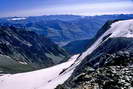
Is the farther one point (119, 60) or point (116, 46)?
point (116, 46)

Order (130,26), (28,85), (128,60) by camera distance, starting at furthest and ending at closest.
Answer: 1. (28,85)
2. (130,26)
3. (128,60)

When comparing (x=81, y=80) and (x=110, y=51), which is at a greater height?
(x=81, y=80)

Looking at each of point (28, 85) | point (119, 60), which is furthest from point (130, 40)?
point (28, 85)

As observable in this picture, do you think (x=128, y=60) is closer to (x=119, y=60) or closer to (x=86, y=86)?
(x=119, y=60)

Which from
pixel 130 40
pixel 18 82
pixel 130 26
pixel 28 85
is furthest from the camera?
pixel 18 82

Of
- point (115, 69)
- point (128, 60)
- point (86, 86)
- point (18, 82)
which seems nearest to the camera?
point (86, 86)

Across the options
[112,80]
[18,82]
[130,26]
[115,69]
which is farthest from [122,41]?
[18,82]

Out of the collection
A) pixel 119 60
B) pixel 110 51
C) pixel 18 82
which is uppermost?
pixel 119 60

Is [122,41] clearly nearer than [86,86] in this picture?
No

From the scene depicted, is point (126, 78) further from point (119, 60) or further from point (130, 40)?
point (130, 40)
